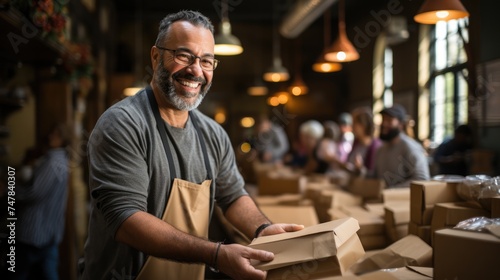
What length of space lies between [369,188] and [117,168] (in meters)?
2.52

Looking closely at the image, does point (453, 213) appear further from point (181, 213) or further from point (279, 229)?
point (181, 213)

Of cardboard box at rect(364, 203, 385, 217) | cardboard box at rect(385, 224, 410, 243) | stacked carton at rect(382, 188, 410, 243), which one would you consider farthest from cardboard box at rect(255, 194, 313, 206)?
cardboard box at rect(385, 224, 410, 243)

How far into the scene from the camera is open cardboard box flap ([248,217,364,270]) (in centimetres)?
149

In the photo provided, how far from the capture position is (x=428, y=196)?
2.11m

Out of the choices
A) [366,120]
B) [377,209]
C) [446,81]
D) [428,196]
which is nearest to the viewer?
[428,196]

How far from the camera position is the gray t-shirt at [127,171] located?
1.72m

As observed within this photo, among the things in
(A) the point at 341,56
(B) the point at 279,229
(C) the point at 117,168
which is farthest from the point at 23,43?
(A) the point at 341,56

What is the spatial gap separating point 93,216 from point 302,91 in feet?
25.7

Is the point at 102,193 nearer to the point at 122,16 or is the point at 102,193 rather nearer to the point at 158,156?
the point at 158,156

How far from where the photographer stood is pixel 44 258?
4.05 metres

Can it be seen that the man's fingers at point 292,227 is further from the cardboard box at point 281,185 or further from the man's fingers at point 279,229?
the cardboard box at point 281,185

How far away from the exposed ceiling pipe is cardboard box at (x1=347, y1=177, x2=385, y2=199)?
264 centimetres

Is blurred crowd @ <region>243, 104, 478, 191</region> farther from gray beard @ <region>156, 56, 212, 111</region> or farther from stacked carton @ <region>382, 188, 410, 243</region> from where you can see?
gray beard @ <region>156, 56, 212, 111</region>

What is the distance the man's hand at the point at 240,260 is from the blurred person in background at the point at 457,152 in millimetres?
5729
